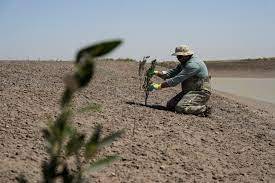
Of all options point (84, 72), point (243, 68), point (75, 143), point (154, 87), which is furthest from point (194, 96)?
point (243, 68)

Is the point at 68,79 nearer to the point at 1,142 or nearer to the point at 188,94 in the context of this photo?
the point at 1,142

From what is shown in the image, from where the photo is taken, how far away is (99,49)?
1.17 metres

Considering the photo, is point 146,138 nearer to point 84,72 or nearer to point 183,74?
point 183,74

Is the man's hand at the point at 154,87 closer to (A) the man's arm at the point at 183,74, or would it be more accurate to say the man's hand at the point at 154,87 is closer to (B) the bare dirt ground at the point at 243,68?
(A) the man's arm at the point at 183,74

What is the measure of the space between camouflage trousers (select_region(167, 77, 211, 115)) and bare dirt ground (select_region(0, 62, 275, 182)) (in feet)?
0.75

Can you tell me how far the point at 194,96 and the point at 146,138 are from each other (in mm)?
1707

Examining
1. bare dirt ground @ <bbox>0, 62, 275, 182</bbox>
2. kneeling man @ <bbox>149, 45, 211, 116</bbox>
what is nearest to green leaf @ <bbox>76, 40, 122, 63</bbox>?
bare dirt ground @ <bbox>0, 62, 275, 182</bbox>

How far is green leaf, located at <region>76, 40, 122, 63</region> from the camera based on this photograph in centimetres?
117

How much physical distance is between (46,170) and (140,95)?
610 centimetres

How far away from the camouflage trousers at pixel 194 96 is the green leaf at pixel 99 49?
4.81 meters

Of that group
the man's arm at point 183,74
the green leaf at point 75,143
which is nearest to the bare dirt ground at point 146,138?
the man's arm at point 183,74

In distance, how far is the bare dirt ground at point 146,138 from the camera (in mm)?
3559

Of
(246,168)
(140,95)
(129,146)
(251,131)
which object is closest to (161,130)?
(129,146)

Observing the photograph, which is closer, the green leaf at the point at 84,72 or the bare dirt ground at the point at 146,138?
the green leaf at the point at 84,72
